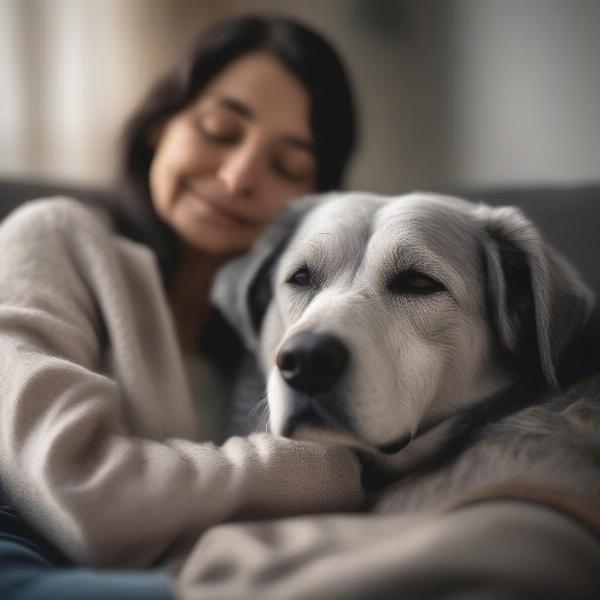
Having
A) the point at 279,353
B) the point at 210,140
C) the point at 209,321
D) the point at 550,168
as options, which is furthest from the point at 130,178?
the point at 550,168

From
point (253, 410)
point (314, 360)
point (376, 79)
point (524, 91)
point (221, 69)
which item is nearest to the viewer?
point (314, 360)

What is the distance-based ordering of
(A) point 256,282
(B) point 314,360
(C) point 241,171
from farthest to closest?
(C) point 241,171 → (A) point 256,282 → (B) point 314,360

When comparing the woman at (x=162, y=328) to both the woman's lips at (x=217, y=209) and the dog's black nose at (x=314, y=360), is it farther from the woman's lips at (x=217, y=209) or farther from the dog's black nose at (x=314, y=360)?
the dog's black nose at (x=314, y=360)

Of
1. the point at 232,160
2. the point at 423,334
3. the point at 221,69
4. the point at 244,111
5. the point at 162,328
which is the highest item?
the point at 221,69

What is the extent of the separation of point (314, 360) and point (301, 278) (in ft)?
1.21

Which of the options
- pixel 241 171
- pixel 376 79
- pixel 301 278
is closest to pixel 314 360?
pixel 301 278

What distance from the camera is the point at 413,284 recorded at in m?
1.06

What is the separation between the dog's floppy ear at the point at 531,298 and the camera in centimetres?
107

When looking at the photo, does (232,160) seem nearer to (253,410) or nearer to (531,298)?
(253,410)

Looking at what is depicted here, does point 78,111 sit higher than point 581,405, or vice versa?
point 78,111

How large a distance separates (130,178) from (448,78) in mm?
2145

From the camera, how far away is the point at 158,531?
790mm

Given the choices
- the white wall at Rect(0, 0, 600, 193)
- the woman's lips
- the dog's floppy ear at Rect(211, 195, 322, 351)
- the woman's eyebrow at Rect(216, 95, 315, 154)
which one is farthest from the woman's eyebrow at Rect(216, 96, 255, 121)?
the white wall at Rect(0, 0, 600, 193)

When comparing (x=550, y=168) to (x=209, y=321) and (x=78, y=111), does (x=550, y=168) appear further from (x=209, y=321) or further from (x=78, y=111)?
(x=78, y=111)
